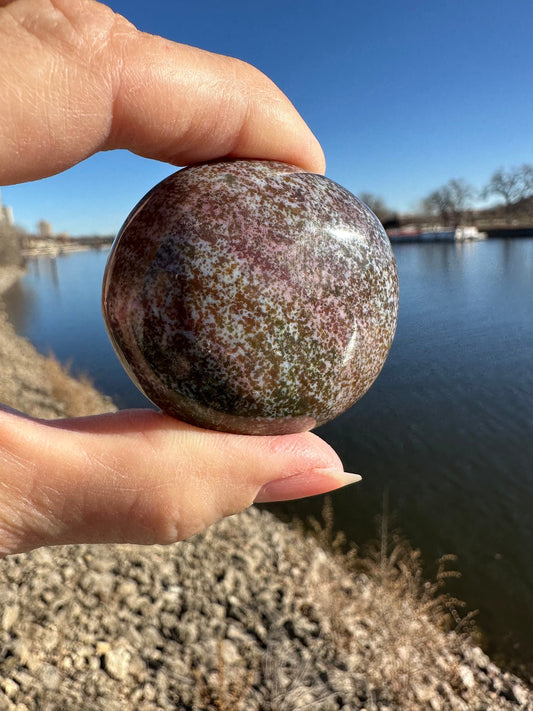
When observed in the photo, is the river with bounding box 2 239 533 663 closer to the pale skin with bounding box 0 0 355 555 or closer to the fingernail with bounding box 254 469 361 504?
the fingernail with bounding box 254 469 361 504

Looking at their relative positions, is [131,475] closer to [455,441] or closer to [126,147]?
[126,147]

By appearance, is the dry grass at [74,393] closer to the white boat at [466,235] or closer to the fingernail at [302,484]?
the fingernail at [302,484]

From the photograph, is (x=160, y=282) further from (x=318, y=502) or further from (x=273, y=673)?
(x=318, y=502)

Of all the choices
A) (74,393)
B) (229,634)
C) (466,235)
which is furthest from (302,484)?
(466,235)

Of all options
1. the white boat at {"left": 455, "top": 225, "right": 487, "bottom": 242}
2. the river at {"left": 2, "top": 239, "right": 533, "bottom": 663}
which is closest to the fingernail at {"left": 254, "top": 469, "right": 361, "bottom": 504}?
the river at {"left": 2, "top": 239, "right": 533, "bottom": 663}

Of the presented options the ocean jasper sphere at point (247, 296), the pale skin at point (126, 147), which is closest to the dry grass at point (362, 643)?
the pale skin at point (126, 147)
